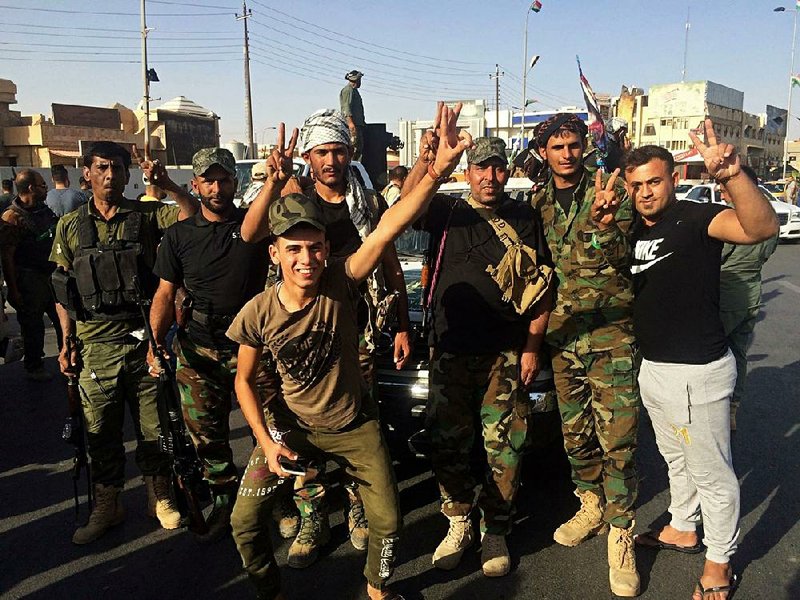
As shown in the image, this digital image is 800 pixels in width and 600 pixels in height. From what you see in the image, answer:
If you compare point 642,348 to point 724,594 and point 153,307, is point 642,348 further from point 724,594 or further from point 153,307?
point 153,307

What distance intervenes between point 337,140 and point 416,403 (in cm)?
155

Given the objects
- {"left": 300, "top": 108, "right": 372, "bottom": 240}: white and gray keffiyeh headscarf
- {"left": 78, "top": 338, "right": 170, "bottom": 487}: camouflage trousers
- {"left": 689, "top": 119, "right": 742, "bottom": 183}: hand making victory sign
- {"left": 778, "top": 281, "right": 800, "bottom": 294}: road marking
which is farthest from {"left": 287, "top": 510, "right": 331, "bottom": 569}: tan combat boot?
{"left": 778, "top": 281, "right": 800, "bottom": 294}: road marking

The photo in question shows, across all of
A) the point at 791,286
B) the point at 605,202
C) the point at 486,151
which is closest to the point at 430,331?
the point at 486,151

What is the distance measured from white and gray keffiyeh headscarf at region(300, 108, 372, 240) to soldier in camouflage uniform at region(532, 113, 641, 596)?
971 mm

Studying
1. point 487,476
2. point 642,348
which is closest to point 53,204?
point 487,476

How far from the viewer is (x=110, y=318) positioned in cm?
357

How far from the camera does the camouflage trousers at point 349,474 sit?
2.60 metres

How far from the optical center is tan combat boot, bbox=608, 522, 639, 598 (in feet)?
9.52

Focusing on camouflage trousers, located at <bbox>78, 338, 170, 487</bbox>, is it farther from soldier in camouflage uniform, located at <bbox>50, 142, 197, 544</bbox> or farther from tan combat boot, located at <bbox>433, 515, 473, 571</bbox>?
tan combat boot, located at <bbox>433, 515, 473, 571</bbox>

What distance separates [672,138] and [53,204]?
5489 centimetres

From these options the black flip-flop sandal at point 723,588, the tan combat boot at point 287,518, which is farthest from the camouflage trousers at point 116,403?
the black flip-flop sandal at point 723,588

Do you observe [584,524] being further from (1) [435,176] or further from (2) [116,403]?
(2) [116,403]

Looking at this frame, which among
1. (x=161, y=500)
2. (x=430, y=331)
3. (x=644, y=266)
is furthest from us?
(x=161, y=500)

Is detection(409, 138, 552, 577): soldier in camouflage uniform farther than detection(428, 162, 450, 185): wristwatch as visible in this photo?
Yes
